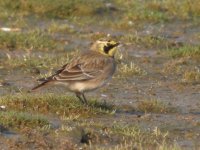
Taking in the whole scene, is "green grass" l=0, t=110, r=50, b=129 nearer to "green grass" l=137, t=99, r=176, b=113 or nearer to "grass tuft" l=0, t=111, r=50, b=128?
"grass tuft" l=0, t=111, r=50, b=128

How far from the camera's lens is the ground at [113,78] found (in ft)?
25.4

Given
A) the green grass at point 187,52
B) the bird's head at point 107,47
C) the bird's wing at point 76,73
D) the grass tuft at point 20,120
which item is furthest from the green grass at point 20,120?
the green grass at point 187,52

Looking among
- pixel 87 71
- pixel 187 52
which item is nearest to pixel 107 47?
pixel 87 71

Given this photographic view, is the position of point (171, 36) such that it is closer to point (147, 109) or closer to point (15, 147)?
point (147, 109)

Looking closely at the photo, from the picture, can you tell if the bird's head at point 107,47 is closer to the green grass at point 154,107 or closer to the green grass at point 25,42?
the green grass at point 154,107

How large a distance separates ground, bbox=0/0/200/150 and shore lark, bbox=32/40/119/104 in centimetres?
18

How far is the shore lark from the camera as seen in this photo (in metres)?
8.88

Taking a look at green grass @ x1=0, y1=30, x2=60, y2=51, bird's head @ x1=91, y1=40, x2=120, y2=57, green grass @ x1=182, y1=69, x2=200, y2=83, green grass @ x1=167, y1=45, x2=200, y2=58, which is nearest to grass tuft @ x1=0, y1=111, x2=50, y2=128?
bird's head @ x1=91, y1=40, x2=120, y2=57

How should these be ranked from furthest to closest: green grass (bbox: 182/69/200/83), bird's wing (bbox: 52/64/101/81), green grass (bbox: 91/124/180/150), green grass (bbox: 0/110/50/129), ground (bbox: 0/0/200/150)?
1. green grass (bbox: 182/69/200/83)
2. bird's wing (bbox: 52/64/101/81)
3. green grass (bbox: 0/110/50/129)
4. ground (bbox: 0/0/200/150)
5. green grass (bbox: 91/124/180/150)

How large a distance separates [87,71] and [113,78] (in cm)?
200

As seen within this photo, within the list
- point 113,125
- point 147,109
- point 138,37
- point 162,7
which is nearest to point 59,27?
point 138,37

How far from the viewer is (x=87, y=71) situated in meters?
9.12

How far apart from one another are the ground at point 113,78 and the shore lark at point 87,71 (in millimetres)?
182

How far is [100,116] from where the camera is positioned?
28.9ft
